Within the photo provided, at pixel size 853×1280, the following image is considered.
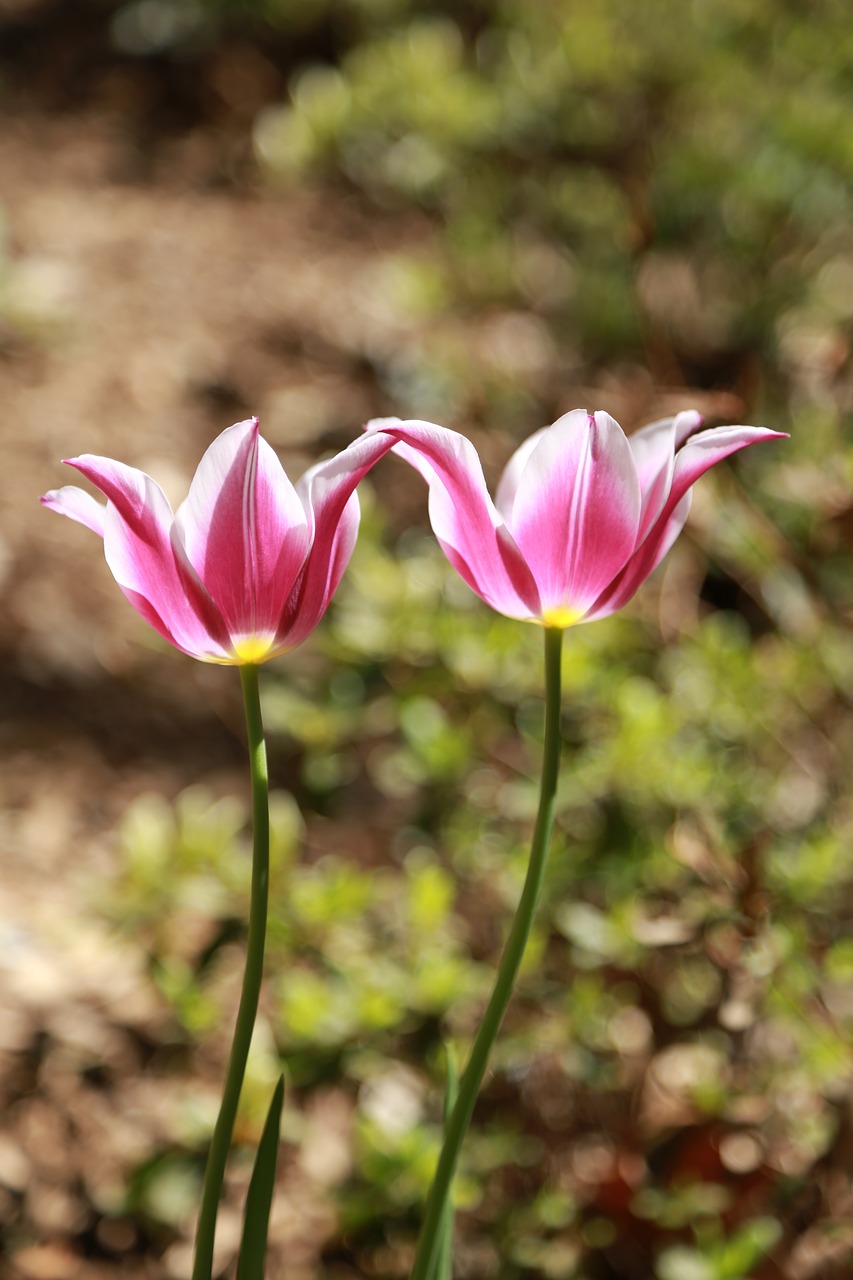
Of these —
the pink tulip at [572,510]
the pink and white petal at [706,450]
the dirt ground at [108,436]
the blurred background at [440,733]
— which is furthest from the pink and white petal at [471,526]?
the dirt ground at [108,436]

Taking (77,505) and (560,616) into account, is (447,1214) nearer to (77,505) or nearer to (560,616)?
(560,616)

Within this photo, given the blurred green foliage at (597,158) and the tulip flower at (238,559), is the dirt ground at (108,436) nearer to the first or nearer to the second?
the blurred green foliage at (597,158)

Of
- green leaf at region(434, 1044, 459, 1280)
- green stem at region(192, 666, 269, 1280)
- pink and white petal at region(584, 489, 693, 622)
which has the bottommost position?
green leaf at region(434, 1044, 459, 1280)

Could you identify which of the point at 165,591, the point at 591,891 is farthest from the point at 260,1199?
the point at 591,891

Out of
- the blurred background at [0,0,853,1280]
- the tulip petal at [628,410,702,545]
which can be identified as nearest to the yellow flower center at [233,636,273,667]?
the tulip petal at [628,410,702,545]

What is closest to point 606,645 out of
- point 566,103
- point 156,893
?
point 156,893

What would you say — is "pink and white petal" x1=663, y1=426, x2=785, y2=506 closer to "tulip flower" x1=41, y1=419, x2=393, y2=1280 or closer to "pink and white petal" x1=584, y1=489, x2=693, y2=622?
"pink and white petal" x1=584, y1=489, x2=693, y2=622

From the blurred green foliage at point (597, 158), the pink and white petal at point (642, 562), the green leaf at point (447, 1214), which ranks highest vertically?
the blurred green foliage at point (597, 158)
